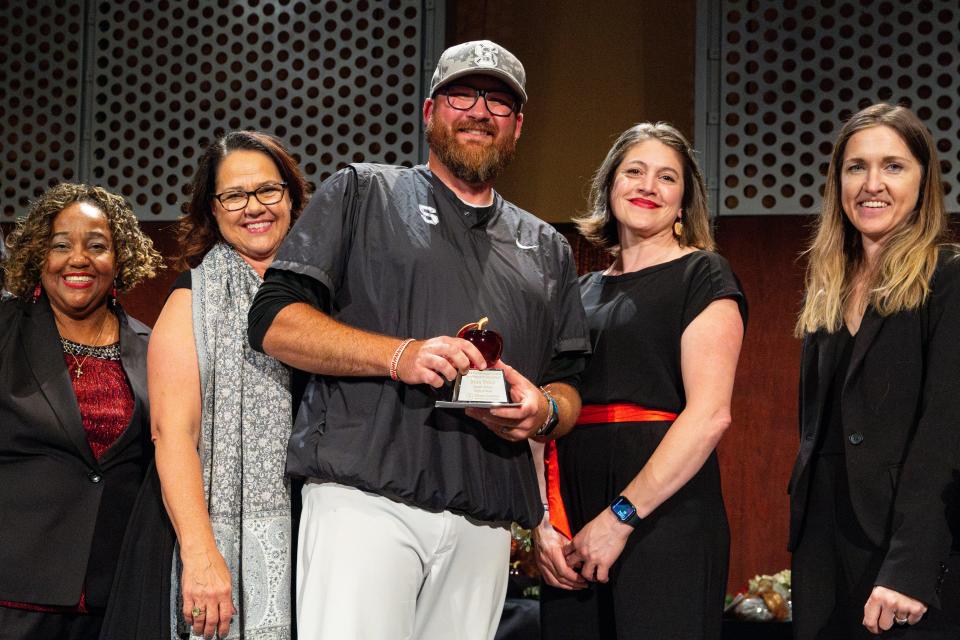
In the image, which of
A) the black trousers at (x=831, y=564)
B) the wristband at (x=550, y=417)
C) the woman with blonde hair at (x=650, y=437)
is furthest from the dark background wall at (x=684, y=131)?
the wristband at (x=550, y=417)

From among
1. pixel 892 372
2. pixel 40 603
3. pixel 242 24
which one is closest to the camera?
pixel 892 372

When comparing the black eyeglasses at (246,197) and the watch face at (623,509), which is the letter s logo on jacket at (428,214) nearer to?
the black eyeglasses at (246,197)

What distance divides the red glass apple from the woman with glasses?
60 centimetres

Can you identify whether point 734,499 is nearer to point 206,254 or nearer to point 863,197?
point 863,197

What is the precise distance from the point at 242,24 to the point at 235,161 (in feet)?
8.19

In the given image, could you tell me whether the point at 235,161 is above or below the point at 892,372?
above

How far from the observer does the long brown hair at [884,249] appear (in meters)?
2.23

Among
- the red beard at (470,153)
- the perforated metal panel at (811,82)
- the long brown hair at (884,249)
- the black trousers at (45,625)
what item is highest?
the perforated metal panel at (811,82)

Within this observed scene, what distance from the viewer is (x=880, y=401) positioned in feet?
7.19

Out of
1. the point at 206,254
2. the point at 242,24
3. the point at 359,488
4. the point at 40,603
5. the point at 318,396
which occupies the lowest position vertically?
the point at 40,603

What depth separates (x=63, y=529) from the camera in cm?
265

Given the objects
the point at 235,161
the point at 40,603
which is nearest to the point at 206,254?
the point at 235,161

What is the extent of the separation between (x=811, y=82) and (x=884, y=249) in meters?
2.11

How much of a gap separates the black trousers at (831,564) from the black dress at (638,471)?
0.65ft
